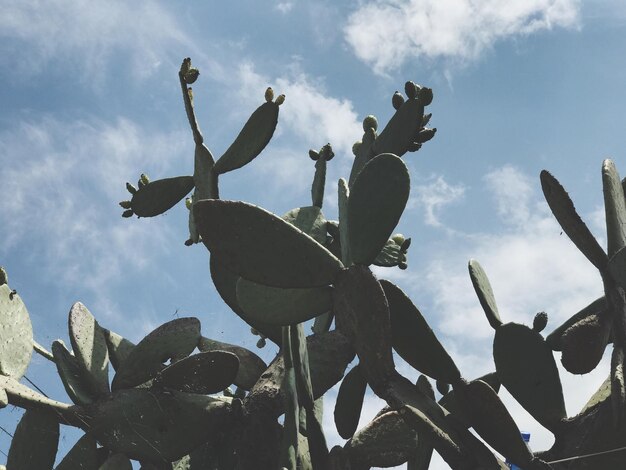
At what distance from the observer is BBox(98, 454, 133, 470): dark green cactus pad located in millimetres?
1959

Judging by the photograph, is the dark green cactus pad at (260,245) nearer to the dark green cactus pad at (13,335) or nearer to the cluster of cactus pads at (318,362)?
the cluster of cactus pads at (318,362)

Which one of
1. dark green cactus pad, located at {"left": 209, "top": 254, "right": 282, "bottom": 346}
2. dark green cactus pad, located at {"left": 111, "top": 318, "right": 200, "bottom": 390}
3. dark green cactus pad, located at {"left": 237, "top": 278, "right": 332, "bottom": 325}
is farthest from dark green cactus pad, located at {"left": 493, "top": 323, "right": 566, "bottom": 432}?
dark green cactus pad, located at {"left": 111, "top": 318, "right": 200, "bottom": 390}

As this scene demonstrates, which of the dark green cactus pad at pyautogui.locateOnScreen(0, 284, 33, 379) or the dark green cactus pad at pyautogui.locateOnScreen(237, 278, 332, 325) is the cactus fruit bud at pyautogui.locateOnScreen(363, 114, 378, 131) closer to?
the dark green cactus pad at pyautogui.locateOnScreen(237, 278, 332, 325)

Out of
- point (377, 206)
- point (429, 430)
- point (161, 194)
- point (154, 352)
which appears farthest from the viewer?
point (161, 194)

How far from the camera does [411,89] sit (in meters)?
2.35

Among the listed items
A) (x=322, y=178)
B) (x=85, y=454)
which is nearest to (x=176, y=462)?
(x=85, y=454)

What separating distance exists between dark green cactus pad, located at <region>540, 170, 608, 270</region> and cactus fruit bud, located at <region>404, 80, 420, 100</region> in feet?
1.91

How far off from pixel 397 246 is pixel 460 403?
95 cm

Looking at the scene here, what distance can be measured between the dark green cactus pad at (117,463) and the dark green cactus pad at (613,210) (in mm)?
1358

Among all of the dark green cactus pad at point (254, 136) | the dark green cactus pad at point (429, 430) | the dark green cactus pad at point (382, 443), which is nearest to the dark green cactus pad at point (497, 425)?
the dark green cactus pad at point (429, 430)

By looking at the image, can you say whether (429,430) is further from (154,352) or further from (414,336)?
(154,352)

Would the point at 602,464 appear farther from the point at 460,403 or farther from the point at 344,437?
the point at 344,437

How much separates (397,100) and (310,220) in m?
0.49

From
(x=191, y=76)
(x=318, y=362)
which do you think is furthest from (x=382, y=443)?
(x=191, y=76)
